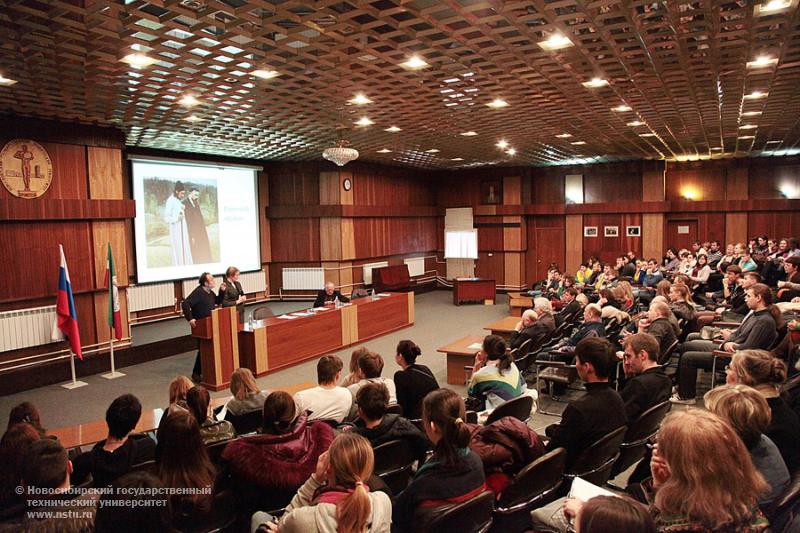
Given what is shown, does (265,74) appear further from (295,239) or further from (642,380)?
(295,239)

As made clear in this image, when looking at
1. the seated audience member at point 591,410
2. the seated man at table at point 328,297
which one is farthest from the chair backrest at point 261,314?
the seated audience member at point 591,410

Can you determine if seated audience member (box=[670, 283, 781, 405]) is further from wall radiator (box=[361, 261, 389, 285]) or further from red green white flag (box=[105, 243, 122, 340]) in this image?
wall radiator (box=[361, 261, 389, 285])

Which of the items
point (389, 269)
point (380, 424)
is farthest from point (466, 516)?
point (389, 269)

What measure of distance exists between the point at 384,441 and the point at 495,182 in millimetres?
14423

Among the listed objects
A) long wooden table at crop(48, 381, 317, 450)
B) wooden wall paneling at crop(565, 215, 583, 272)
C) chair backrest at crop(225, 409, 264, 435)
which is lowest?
long wooden table at crop(48, 381, 317, 450)

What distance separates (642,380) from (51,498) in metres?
3.42

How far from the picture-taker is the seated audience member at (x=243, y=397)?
393cm

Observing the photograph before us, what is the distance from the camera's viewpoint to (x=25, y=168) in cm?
745

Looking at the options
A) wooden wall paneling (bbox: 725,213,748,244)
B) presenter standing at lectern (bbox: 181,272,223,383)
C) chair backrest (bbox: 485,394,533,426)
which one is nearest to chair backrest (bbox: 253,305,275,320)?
presenter standing at lectern (bbox: 181,272,223,383)

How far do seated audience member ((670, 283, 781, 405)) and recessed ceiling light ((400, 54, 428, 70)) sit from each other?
3.88 m

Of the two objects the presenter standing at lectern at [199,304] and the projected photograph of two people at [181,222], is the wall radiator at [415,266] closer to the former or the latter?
the projected photograph of two people at [181,222]

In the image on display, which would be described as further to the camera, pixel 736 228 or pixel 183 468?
pixel 736 228

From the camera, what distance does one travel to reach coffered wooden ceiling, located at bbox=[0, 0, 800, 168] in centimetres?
425

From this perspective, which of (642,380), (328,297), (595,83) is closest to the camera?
(642,380)
